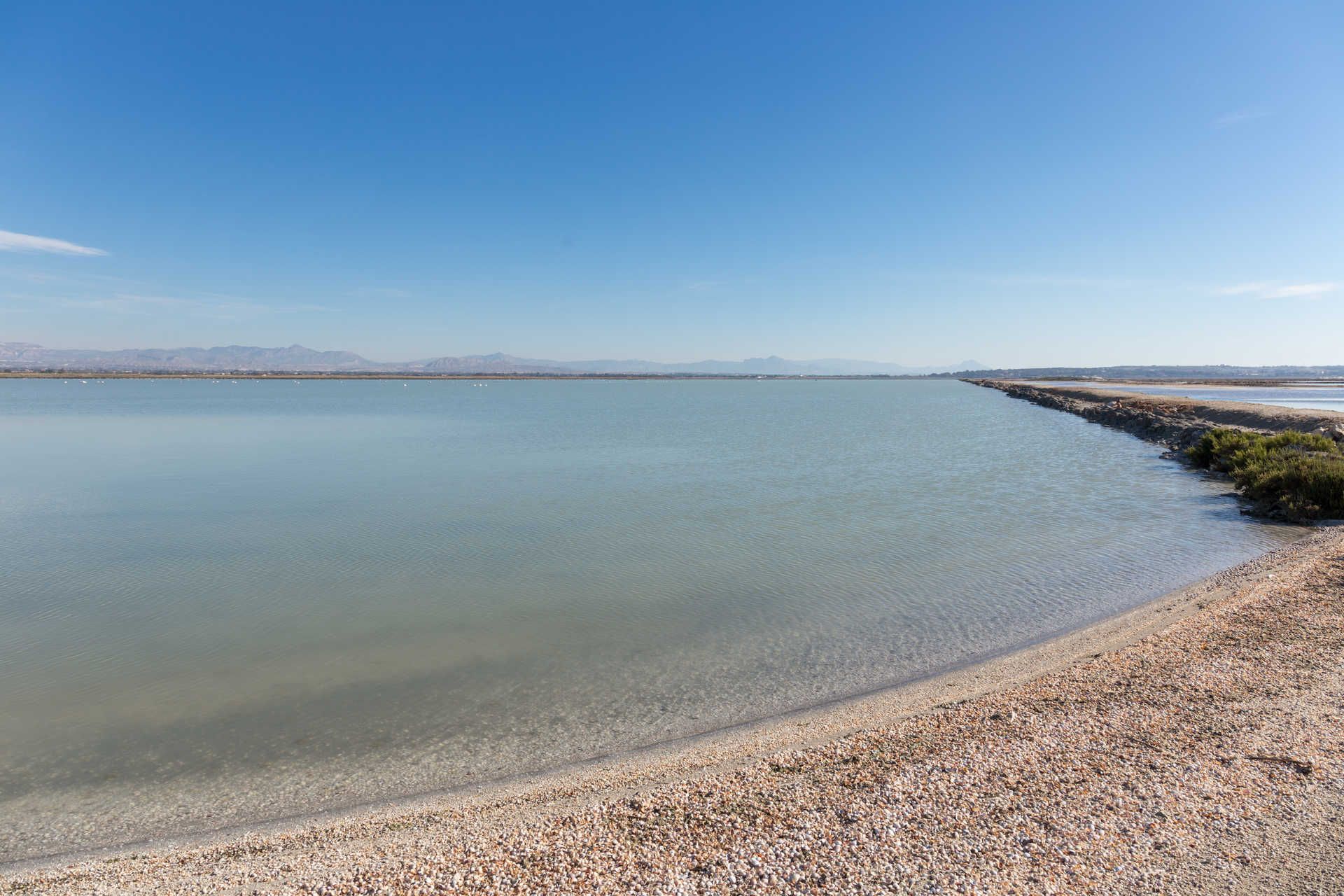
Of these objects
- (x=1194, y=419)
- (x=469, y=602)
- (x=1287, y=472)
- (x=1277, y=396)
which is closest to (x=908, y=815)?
(x=469, y=602)

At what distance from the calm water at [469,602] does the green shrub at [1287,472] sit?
2.66 ft

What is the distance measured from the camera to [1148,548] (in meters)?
11.9

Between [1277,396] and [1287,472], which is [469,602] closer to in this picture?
[1287,472]

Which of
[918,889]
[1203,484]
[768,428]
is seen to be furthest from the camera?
[768,428]

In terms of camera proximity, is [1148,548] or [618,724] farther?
[1148,548]

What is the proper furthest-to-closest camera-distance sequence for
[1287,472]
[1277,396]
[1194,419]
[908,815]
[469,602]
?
[1277,396] → [1194,419] → [1287,472] → [469,602] → [908,815]

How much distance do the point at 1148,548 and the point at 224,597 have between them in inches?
551

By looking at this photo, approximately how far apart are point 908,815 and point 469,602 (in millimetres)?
6377

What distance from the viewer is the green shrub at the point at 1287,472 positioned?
1362cm

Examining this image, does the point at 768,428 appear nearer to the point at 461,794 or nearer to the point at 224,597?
the point at 224,597

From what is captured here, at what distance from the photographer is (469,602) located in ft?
30.1

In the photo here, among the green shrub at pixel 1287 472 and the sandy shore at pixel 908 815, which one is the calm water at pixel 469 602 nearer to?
the sandy shore at pixel 908 815

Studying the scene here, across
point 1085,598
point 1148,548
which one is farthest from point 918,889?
point 1148,548

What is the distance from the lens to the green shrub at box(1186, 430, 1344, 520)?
1362cm
